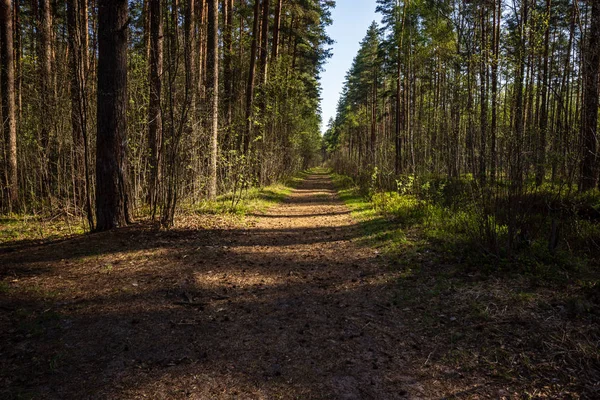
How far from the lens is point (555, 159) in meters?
5.32

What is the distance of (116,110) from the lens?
6453mm

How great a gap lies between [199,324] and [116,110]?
4.97m

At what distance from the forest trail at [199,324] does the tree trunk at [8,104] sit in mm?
5458

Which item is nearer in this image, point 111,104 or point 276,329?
point 276,329

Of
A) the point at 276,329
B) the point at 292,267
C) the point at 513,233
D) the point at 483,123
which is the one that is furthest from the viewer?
the point at 292,267

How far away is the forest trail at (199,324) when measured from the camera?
2.57 meters

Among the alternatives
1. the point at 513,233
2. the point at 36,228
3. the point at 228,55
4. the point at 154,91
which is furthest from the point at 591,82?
the point at 228,55

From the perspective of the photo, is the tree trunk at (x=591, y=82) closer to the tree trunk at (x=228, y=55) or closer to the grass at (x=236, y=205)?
the grass at (x=236, y=205)

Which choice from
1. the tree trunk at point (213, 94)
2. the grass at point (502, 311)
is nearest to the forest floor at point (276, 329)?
the grass at point (502, 311)

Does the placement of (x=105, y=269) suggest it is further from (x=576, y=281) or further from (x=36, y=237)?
(x=576, y=281)

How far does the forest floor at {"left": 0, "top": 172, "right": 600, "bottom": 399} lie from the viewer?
8.42 ft

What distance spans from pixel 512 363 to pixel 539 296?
1411 millimetres

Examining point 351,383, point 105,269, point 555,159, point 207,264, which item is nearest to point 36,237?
point 105,269

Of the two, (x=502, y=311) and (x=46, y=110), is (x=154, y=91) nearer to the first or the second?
(x=46, y=110)
